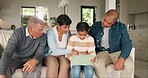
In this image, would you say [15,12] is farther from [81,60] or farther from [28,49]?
[81,60]

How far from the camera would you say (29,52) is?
6.95ft

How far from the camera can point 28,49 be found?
2.11 metres

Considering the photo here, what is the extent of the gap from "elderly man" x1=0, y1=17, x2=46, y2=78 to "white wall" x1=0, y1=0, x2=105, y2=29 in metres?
6.70

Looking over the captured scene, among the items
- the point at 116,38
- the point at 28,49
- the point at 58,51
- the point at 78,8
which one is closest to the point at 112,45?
the point at 116,38

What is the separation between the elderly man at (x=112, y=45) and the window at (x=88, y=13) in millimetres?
6670


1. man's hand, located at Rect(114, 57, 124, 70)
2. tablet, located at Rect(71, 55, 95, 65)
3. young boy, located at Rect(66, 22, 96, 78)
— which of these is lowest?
man's hand, located at Rect(114, 57, 124, 70)

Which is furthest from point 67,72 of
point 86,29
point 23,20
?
point 23,20

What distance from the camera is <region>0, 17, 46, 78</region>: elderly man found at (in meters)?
1.92

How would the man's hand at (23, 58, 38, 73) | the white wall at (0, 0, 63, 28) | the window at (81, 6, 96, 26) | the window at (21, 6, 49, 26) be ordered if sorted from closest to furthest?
the man's hand at (23, 58, 38, 73), the white wall at (0, 0, 63, 28), the window at (21, 6, 49, 26), the window at (81, 6, 96, 26)

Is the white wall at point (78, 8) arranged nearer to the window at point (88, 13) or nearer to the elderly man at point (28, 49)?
the window at point (88, 13)

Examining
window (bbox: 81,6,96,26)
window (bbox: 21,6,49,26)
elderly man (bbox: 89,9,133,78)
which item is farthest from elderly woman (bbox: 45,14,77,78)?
window (bbox: 81,6,96,26)

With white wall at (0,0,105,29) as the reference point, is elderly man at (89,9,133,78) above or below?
below

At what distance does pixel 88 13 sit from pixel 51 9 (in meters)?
1.71

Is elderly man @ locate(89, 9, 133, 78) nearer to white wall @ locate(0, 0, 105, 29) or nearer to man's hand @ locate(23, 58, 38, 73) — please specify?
man's hand @ locate(23, 58, 38, 73)
